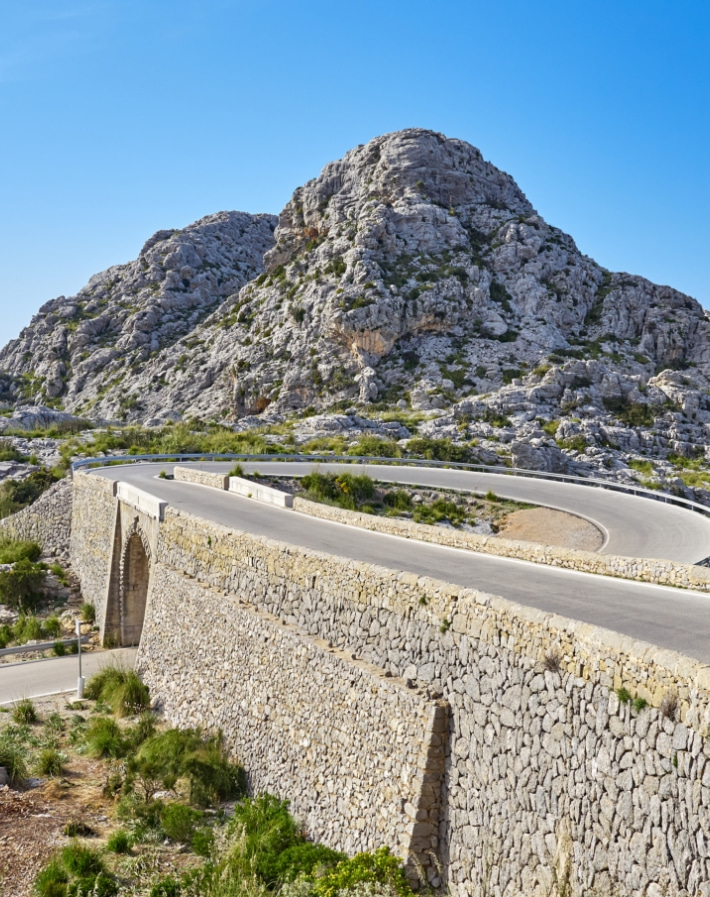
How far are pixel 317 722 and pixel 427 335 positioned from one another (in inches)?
2060

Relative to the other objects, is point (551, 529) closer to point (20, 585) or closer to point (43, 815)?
point (43, 815)

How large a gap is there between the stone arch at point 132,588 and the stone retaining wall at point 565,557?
7929 millimetres

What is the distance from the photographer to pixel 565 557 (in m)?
12.3

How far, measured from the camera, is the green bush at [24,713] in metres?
15.5

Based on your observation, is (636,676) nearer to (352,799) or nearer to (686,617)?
(686,617)

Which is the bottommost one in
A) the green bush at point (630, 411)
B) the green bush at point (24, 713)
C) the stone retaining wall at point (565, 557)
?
the green bush at point (24, 713)

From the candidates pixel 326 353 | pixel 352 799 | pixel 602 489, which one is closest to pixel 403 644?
pixel 352 799

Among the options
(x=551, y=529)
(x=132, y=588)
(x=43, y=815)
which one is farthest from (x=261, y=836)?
(x=551, y=529)

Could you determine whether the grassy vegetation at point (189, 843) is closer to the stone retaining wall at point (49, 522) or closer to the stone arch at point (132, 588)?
the stone arch at point (132, 588)

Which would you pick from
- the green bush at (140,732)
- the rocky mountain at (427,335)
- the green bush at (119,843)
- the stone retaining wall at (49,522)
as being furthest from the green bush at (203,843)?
the rocky mountain at (427,335)

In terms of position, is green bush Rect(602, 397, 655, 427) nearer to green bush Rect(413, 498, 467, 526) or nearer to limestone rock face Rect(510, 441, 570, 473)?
limestone rock face Rect(510, 441, 570, 473)

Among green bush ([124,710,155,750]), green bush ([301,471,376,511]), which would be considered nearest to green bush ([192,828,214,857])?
green bush ([124,710,155,750])

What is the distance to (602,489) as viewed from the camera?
28.7 metres

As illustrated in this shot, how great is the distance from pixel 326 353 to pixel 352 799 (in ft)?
171
